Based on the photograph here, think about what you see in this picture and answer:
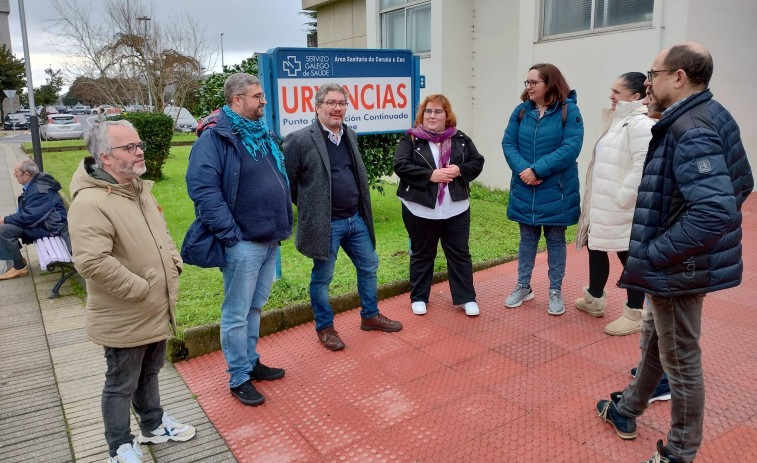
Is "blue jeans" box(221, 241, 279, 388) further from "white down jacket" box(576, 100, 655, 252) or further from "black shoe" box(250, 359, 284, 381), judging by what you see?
"white down jacket" box(576, 100, 655, 252)

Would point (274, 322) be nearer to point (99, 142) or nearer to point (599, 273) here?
point (99, 142)

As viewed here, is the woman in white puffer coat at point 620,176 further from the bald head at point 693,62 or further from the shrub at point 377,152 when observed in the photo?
the shrub at point 377,152

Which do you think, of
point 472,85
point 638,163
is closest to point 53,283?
point 638,163

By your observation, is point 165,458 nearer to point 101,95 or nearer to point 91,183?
point 91,183

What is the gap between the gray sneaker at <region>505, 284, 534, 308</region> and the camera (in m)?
5.07

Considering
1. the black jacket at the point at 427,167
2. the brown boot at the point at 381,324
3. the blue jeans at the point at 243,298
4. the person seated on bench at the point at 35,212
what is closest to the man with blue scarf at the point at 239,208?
the blue jeans at the point at 243,298

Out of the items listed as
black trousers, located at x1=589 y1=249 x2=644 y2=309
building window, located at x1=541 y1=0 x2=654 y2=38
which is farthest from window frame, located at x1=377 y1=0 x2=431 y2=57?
black trousers, located at x1=589 y1=249 x2=644 y2=309

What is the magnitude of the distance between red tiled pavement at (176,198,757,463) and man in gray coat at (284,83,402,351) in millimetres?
508

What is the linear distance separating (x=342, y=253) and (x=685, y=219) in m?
4.80

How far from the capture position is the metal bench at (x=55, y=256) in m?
6.09

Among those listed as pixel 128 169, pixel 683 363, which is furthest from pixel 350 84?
pixel 683 363

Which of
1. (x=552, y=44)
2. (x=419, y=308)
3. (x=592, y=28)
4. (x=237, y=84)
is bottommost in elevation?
(x=419, y=308)

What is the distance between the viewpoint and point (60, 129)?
29.6 metres

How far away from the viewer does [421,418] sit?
11.1 ft
